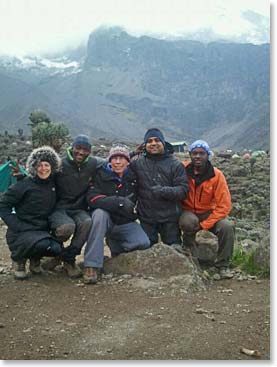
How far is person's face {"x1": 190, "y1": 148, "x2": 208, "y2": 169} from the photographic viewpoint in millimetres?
5137

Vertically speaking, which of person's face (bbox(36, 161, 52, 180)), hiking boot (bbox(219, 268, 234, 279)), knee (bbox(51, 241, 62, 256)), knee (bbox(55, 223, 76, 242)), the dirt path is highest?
person's face (bbox(36, 161, 52, 180))

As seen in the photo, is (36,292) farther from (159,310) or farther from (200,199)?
(200,199)

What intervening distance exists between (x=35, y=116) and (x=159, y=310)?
3436 cm

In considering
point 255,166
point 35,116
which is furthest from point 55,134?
point 255,166

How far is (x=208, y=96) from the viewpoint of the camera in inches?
6358

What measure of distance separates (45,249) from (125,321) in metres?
1.32

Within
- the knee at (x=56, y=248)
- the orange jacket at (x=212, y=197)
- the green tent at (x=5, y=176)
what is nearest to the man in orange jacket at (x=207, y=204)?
the orange jacket at (x=212, y=197)

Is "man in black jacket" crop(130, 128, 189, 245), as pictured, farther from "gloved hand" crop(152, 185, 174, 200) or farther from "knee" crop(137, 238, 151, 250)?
"knee" crop(137, 238, 151, 250)

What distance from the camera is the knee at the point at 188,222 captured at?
511 centimetres

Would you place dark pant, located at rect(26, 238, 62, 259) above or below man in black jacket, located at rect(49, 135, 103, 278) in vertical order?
below

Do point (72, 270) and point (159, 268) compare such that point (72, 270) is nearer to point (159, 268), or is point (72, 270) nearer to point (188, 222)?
point (159, 268)

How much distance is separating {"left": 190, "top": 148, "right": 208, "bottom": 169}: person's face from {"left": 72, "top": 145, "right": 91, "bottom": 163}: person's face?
1.16 metres

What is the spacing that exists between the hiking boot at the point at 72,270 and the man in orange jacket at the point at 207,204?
1.23 meters

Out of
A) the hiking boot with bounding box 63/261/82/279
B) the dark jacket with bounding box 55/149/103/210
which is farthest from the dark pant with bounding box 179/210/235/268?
the hiking boot with bounding box 63/261/82/279
